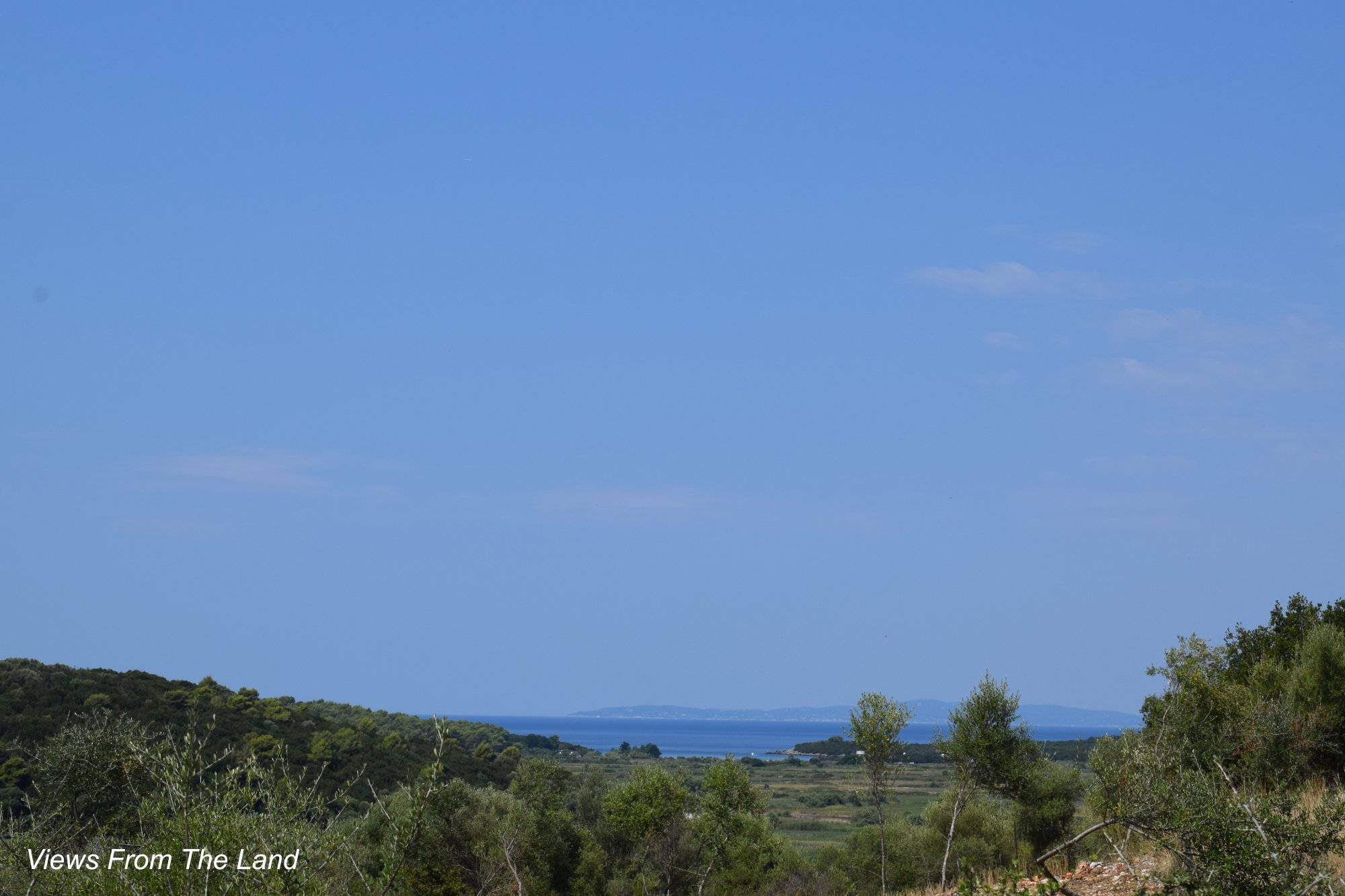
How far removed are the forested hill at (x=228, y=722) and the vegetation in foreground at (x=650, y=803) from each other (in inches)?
8.0

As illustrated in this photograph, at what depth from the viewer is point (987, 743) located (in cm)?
2739

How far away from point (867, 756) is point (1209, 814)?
15.6 m

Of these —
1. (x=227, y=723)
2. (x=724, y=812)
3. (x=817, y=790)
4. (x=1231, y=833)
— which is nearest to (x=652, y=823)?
(x=724, y=812)

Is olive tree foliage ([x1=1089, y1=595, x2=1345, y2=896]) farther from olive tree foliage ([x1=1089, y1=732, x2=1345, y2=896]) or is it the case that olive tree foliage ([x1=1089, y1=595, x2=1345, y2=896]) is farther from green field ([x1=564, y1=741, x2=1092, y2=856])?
green field ([x1=564, y1=741, x2=1092, y2=856])

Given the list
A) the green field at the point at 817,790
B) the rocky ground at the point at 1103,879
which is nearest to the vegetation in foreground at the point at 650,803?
the rocky ground at the point at 1103,879

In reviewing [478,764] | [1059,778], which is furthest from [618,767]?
[1059,778]

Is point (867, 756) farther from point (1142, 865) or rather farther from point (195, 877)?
point (195, 877)

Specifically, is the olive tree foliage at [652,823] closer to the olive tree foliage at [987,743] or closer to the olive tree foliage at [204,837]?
the olive tree foliage at [987,743]

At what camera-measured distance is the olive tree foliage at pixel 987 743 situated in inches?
1084

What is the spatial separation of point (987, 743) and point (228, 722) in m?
40.2

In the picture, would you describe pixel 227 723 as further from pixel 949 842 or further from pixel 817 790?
pixel 817 790

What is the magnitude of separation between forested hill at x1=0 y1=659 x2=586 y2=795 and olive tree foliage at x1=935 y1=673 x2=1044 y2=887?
842 inches

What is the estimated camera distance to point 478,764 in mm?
60344

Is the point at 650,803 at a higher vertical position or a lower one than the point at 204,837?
lower
